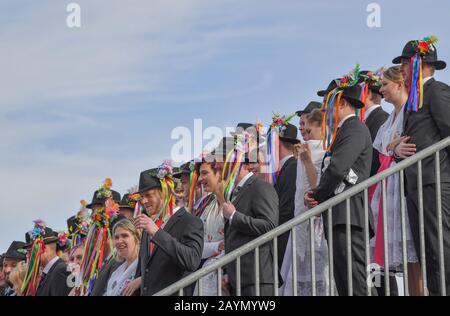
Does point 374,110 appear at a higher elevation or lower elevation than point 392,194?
higher

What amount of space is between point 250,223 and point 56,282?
423 cm

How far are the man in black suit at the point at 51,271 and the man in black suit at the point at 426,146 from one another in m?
4.74

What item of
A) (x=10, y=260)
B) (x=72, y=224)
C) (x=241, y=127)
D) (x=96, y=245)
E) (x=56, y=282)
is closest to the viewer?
(x=241, y=127)

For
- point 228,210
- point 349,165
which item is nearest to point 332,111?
point 349,165

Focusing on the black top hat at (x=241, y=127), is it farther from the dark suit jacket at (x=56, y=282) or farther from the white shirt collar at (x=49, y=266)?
the white shirt collar at (x=49, y=266)

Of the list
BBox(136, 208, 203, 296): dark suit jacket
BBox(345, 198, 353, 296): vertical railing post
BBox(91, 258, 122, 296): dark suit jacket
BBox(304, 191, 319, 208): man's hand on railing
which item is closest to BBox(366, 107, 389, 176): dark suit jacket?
BBox(304, 191, 319, 208): man's hand on railing

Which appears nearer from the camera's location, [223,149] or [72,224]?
[223,149]

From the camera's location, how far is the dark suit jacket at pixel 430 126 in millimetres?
8234

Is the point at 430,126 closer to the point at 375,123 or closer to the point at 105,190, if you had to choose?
the point at 375,123

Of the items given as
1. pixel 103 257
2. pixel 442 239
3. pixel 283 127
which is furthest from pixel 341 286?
pixel 103 257

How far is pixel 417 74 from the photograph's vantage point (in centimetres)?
875
